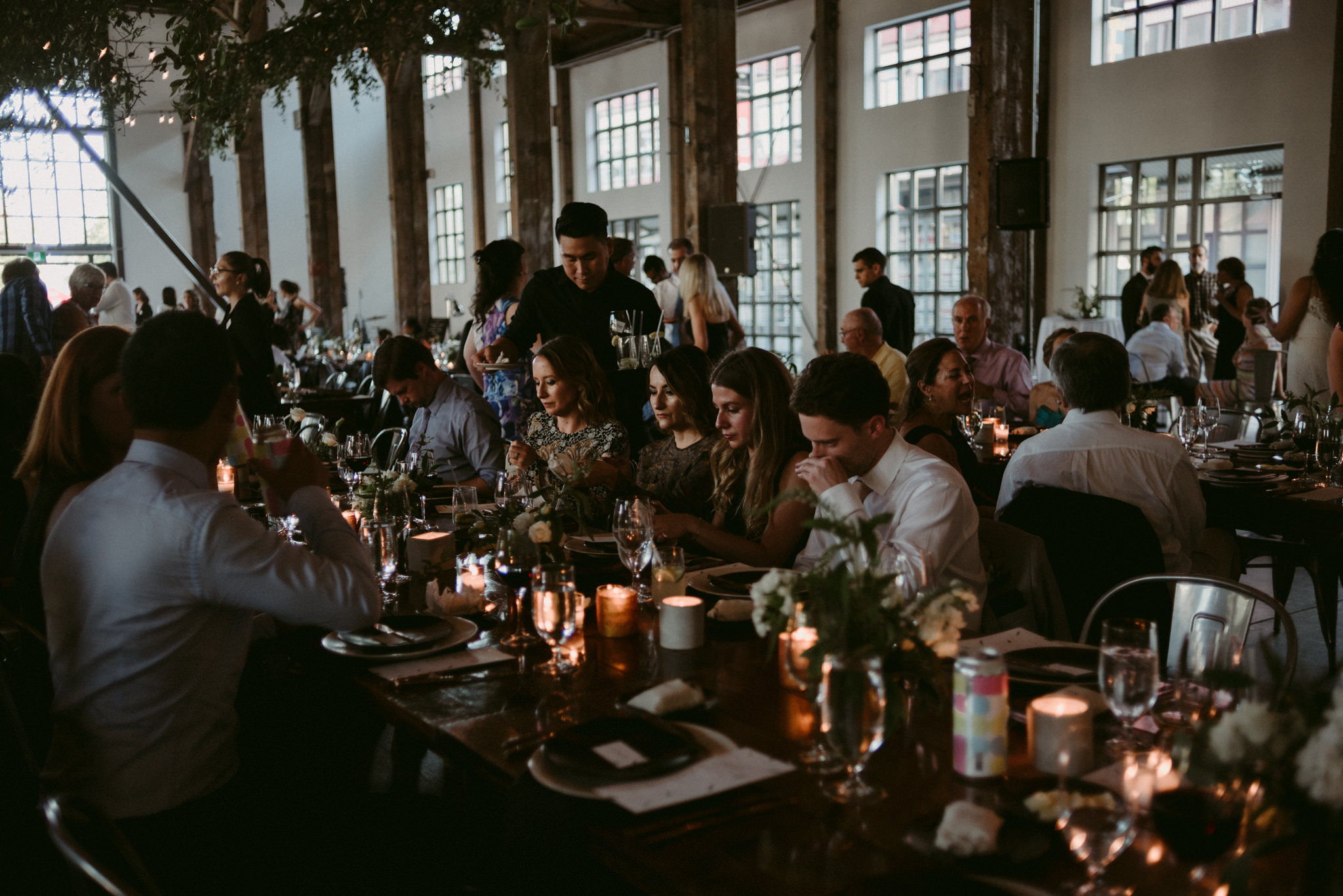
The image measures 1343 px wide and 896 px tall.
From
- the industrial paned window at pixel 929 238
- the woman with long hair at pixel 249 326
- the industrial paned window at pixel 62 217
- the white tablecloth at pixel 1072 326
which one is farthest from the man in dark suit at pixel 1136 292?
the industrial paned window at pixel 62 217

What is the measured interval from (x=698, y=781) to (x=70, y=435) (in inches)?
59.3

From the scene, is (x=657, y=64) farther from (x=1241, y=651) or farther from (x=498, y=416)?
(x=1241, y=651)

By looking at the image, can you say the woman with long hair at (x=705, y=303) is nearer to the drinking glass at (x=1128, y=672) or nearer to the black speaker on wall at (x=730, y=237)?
the black speaker on wall at (x=730, y=237)

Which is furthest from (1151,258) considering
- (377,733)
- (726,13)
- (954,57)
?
(377,733)

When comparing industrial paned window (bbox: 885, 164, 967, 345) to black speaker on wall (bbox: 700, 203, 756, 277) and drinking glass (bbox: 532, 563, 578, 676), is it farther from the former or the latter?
drinking glass (bbox: 532, 563, 578, 676)

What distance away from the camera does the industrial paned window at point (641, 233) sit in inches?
573

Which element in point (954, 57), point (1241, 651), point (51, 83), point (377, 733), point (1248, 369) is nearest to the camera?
point (1241, 651)

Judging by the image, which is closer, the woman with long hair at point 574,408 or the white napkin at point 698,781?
Answer: the white napkin at point 698,781

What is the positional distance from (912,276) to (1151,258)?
125 inches

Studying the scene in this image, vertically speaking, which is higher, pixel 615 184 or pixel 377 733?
pixel 615 184

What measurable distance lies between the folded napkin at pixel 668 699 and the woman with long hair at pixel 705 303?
5.16 meters

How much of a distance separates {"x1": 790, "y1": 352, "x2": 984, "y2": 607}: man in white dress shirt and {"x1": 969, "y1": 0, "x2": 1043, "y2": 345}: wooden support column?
19.7 feet

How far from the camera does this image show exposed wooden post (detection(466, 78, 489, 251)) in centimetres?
1666

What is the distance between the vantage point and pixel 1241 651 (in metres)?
2.16
